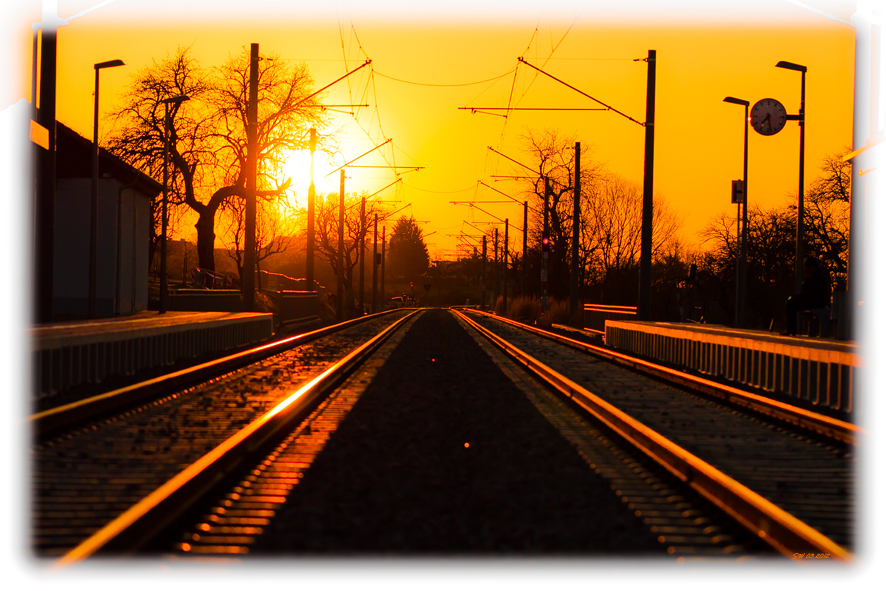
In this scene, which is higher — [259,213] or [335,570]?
[259,213]

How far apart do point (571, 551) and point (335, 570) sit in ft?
3.81

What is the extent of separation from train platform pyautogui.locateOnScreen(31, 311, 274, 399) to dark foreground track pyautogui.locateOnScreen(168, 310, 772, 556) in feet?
12.4

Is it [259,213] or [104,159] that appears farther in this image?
[259,213]

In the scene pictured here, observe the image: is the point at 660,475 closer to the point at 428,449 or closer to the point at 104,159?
the point at 428,449

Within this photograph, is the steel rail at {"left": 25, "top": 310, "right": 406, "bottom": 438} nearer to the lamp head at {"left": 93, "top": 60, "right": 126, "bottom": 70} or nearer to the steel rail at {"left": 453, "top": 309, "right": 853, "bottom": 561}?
the steel rail at {"left": 453, "top": 309, "right": 853, "bottom": 561}

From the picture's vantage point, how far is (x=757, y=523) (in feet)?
15.3

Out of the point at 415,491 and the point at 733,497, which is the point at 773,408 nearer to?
the point at 733,497

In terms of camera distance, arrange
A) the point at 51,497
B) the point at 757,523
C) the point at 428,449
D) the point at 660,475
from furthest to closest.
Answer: the point at 428,449, the point at 660,475, the point at 51,497, the point at 757,523

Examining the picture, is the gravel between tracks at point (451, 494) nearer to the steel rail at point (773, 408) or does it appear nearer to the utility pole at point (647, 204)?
the steel rail at point (773, 408)

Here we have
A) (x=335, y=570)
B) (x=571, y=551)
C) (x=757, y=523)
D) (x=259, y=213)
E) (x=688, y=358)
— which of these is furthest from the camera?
(x=259, y=213)

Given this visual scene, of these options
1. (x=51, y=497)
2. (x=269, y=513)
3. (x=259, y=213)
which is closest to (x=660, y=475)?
(x=269, y=513)

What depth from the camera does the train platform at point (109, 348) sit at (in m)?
10.3

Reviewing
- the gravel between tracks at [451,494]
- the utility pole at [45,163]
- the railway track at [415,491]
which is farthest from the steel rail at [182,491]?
the utility pole at [45,163]

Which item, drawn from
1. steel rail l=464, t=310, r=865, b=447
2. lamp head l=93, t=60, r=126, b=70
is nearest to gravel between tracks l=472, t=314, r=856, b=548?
steel rail l=464, t=310, r=865, b=447
